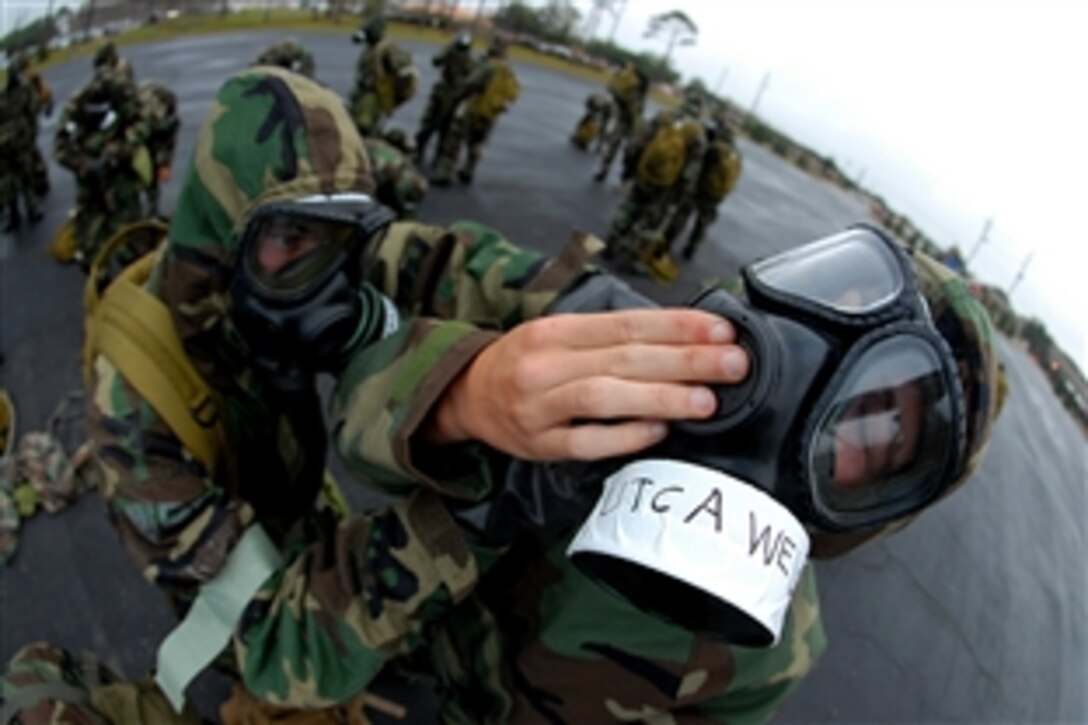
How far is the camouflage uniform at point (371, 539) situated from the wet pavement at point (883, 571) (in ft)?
4.32

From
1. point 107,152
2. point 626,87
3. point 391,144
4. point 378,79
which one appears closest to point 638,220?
point 391,144

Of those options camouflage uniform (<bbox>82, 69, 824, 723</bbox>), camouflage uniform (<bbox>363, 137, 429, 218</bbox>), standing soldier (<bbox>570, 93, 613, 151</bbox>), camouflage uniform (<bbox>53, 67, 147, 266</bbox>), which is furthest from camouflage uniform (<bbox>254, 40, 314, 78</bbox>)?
standing soldier (<bbox>570, 93, 613, 151</bbox>)

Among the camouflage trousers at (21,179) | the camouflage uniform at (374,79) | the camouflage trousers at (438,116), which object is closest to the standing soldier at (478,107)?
the camouflage trousers at (438,116)

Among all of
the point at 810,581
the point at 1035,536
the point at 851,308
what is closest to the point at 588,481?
the point at 851,308

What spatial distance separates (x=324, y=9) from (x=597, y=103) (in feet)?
28.0

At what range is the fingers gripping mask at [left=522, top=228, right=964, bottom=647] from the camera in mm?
734

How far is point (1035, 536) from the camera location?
14.9 feet

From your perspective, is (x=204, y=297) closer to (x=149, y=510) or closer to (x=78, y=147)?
(x=149, y=510)

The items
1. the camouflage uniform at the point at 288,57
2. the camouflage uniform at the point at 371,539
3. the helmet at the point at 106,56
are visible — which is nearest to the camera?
the camouflage uniform at the point at 371,539

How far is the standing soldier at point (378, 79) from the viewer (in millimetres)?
6250

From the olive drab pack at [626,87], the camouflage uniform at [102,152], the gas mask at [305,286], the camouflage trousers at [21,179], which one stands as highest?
the olive drab pack at [626,87]

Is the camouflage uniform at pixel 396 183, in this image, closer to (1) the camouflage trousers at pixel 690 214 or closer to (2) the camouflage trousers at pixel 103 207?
(2) the camouflage trousers at pixel 103 207

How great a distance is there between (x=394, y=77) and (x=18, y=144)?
2967 mm

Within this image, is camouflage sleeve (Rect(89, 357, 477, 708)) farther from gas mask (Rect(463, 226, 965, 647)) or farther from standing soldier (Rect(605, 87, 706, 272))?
standing soldier (Rect(605, 87, 706, 272))
